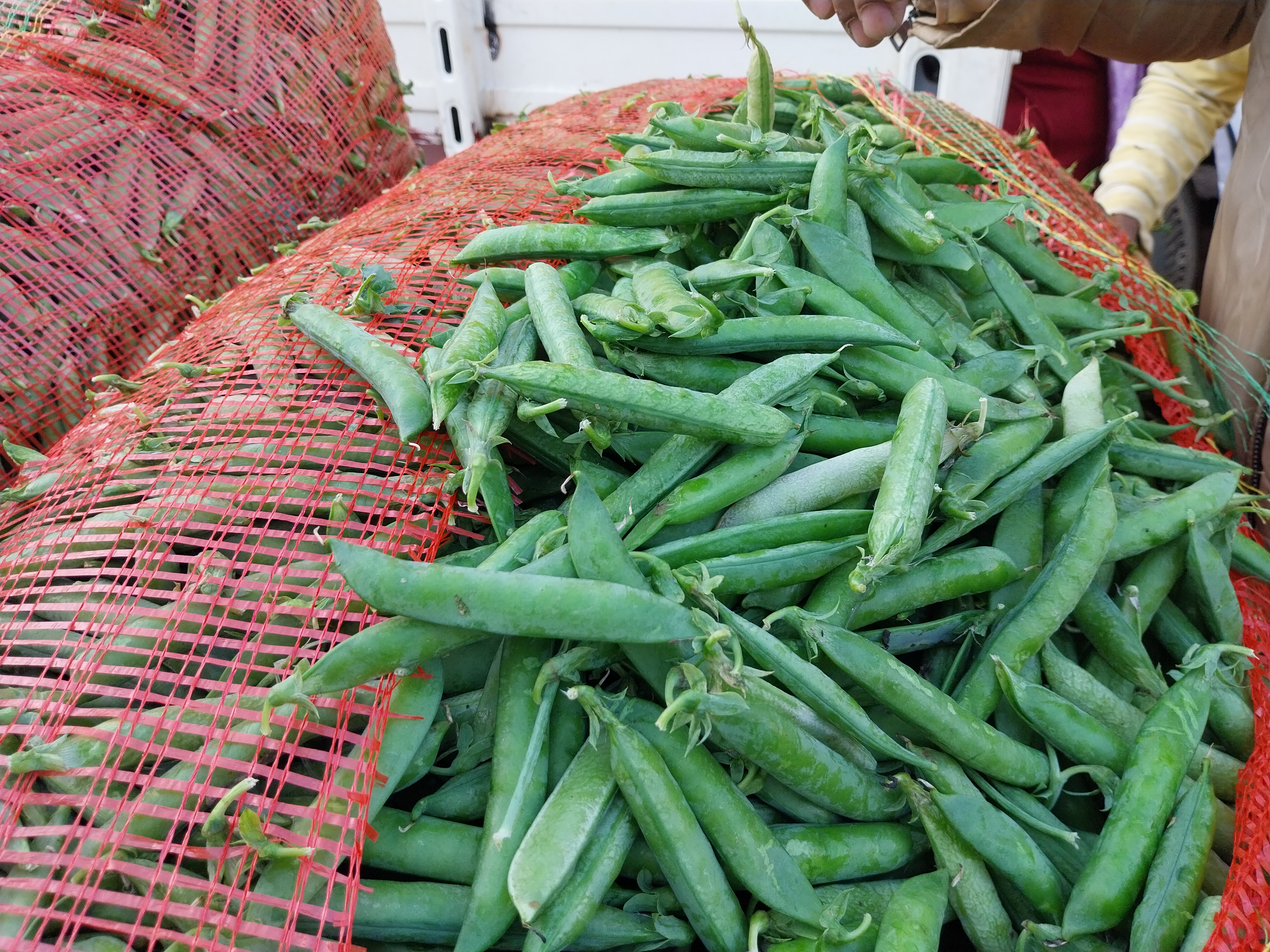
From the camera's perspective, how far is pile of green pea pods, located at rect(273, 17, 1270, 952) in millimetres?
1388

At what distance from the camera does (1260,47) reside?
250 cm

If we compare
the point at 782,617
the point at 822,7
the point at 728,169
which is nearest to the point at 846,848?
the point at 782,617

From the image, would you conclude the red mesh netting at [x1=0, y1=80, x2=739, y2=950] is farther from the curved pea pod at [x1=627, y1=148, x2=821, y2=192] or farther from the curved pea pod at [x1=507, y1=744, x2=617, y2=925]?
the curved pea pod at [x1=627, y1=148, x2=821, y2=192]

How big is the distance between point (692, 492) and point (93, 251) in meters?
2.22

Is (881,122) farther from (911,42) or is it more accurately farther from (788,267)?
(911,42)

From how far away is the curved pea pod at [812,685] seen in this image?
4.94 ft

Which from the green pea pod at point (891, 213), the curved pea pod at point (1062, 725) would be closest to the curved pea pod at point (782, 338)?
the green pea pod at point (891, 213)

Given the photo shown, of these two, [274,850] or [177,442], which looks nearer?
[274,850]

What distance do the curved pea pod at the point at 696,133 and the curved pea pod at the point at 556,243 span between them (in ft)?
1.12

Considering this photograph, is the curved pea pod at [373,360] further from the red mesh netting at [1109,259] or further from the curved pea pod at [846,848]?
the red mesh netting at [1109,259]

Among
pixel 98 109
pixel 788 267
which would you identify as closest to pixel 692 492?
pixel 788 267

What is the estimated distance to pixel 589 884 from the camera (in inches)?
53.6

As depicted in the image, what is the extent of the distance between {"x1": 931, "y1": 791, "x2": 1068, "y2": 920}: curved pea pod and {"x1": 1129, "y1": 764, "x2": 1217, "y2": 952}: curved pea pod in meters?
0.13

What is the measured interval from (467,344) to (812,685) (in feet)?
3.08
